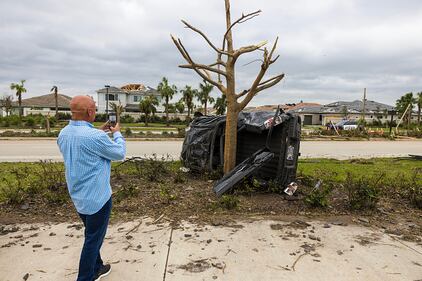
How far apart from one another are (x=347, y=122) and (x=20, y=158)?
124 ft

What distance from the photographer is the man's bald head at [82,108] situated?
2.77 meters

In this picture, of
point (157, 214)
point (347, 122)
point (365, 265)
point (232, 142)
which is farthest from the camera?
point (347, 122)

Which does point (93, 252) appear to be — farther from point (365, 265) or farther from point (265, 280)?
point (365, 265)

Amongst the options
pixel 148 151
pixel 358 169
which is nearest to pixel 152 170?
pixel 358 169

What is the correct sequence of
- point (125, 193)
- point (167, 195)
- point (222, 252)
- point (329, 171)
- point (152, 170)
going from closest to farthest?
1. point (222, 252)
2. point (167, 195)
3. point (125, 193)
4. point (152, 170)
5. point (329, 171)

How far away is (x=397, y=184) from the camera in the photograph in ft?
21.6

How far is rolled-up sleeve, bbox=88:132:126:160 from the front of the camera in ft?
8.87

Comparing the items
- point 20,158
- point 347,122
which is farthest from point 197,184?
point 347,122

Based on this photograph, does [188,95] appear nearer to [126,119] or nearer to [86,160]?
[126,119]

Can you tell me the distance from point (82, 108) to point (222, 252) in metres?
2.04

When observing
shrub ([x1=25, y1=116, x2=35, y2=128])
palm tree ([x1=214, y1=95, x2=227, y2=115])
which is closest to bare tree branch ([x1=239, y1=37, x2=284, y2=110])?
shrub ([x1=25, y1=116, x2=35, y2=128])

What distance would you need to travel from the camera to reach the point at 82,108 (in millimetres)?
2768

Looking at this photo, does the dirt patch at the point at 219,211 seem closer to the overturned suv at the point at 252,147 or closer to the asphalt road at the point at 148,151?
the overturned suv at the point at 252,147

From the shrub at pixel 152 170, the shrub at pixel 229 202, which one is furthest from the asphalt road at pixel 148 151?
the shrub at pixel 229 202
